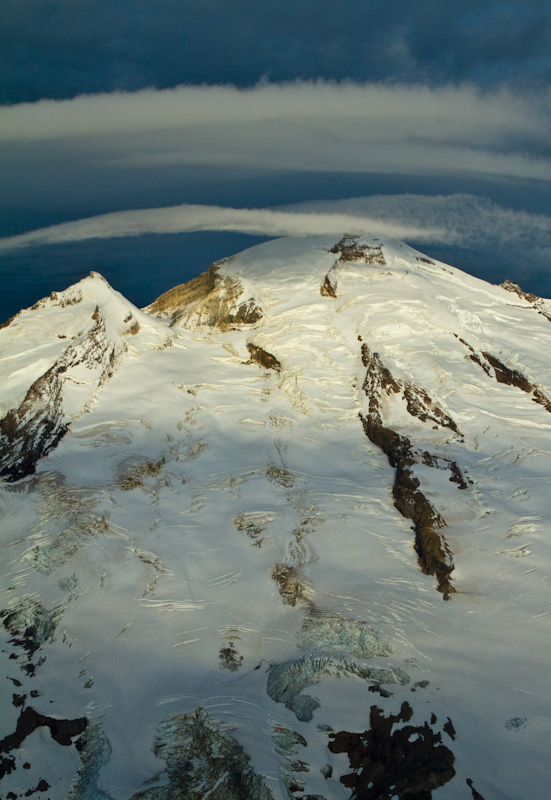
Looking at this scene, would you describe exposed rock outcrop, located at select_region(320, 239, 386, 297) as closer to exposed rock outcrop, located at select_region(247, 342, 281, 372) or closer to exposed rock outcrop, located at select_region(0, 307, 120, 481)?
exposed rock outcrop, located at select_region(247, 342, 281, 372)

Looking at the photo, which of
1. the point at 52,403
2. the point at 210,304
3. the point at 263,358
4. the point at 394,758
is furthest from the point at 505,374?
the point at 394,758

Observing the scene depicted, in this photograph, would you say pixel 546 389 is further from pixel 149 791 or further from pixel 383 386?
pixel 149 791

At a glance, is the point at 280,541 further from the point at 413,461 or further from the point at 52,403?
the point at 52,403

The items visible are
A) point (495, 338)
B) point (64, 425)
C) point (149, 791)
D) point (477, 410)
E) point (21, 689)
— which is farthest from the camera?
point (495, 338)

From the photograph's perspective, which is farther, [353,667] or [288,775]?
[353,667]

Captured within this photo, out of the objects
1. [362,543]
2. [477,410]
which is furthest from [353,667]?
[477,410]

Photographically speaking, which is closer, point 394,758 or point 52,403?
point 394,758

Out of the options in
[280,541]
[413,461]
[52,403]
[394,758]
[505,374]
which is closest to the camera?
[394,758]

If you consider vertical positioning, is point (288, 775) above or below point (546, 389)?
below

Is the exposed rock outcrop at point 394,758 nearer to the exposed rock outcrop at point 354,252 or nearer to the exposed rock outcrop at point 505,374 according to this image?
the exposed rock outcrop at point 505,374
